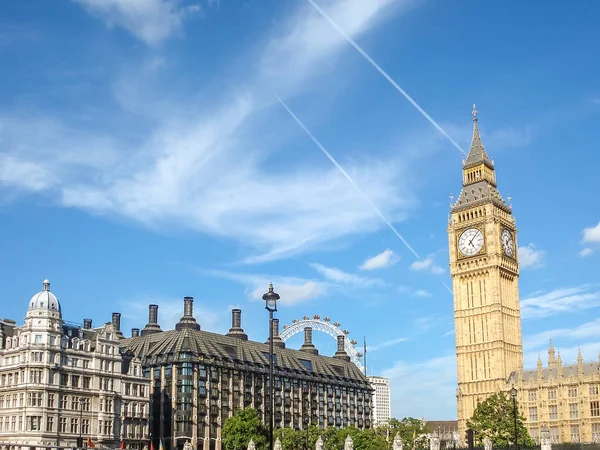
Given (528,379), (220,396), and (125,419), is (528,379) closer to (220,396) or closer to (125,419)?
(220,396)

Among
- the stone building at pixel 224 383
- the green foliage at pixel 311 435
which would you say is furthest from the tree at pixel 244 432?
the stone building at pixel 224 383

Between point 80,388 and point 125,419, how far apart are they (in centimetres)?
1078

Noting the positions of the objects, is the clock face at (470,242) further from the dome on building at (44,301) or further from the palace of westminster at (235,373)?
the dome on building at (44,301)

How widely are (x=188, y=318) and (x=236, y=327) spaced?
1656cm

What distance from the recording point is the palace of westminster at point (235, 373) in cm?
11338

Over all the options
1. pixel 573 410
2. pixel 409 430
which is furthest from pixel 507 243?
pixel 409 430

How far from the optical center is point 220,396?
483ft

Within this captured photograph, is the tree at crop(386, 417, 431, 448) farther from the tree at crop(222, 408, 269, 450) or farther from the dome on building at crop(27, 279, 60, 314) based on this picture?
the dome on building at crop(27, 279, 60, 314)

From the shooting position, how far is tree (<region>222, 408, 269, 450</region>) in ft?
387

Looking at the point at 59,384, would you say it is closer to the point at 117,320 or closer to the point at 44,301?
the point at 44,301

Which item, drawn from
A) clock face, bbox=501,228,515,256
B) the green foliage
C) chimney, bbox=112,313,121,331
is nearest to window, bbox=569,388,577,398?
the green foliage

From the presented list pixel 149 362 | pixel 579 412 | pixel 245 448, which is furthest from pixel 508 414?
pixel 149 362

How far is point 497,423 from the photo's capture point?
119250mm

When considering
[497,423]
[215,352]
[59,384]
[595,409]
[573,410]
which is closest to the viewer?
[59,384]
